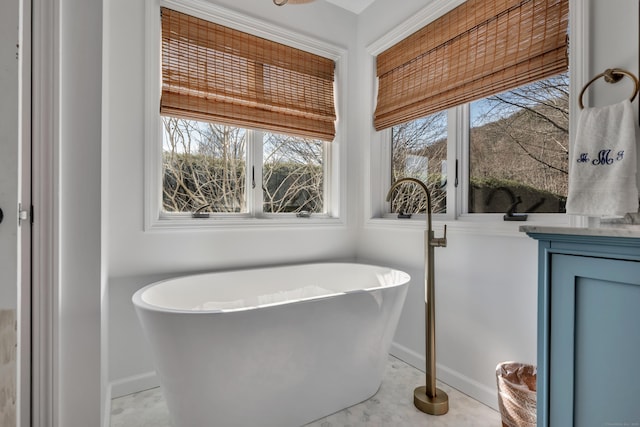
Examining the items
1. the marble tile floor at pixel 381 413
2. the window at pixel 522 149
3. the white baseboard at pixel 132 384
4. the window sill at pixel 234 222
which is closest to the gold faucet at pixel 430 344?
the marble tile floor at pixel 381 413

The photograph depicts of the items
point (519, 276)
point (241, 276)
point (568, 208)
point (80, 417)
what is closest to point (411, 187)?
point (519, 276)

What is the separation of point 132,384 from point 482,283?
6.56ft

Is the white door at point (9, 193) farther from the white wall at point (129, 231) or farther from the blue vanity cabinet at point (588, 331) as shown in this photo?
the blue vanity cabinet at point (588, 331)

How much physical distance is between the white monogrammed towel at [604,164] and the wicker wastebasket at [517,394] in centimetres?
76

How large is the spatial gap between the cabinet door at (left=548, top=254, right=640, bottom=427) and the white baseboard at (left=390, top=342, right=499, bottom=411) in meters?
0.93

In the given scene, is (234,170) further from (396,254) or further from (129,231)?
(396,254)

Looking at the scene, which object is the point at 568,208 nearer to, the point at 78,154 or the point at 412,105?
the point at 412,105

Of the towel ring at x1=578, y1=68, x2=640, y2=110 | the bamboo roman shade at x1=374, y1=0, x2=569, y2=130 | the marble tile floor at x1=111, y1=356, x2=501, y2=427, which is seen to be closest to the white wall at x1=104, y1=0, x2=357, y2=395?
the marble tile floor at x1=111, y1=356, x2=501, y2=427

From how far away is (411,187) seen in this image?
238cm

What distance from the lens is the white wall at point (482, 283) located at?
1238mm

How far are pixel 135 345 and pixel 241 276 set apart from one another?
68 centimetres

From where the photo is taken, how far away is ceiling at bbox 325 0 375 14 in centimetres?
247

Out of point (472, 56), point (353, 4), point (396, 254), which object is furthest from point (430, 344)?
point (353, 4)

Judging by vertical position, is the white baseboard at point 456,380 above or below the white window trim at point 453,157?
below
